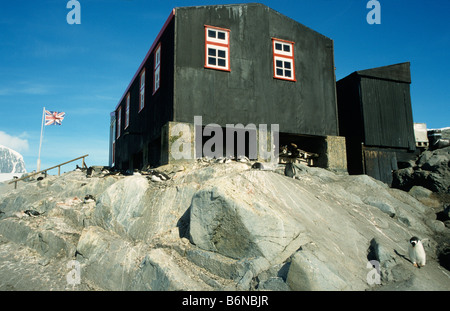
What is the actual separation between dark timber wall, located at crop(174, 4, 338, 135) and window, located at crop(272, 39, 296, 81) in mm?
241

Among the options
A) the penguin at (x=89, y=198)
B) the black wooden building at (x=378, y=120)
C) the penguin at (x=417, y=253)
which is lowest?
the penguin at (x=417, y=253)

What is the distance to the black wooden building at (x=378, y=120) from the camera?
1786 centimetres

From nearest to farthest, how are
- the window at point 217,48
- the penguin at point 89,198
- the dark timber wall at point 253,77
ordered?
the penguin at point 89,198
the dark timber wall at point 253,77
the window at point 217,48

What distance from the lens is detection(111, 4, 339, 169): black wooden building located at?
1469cm

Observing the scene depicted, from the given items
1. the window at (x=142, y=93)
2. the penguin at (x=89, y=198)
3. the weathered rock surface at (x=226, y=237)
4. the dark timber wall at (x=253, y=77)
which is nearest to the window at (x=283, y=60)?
the dark timber wall at (x=253, y=77)

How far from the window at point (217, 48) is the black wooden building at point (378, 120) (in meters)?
7.70

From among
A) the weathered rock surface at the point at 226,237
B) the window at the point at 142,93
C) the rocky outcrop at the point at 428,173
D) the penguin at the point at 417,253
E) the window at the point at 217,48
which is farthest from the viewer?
the window at the point at 142,93

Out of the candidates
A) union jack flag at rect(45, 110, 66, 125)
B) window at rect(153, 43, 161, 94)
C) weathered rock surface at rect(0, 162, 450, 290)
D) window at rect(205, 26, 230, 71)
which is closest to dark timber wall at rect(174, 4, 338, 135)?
window at rect(205, 26, 230, 71)

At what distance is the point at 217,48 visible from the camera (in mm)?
15211

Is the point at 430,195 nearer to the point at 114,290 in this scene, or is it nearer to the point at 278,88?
the point at 278,88

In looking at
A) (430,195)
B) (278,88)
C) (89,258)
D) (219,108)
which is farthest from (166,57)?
(430,195)

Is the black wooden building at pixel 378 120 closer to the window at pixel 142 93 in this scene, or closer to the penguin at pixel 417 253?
the penguin at pixel 417 253

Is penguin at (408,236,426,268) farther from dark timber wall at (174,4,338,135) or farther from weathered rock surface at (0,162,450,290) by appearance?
dark timber wall at (174,4,338,135)

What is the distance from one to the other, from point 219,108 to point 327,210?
23.7 ft
